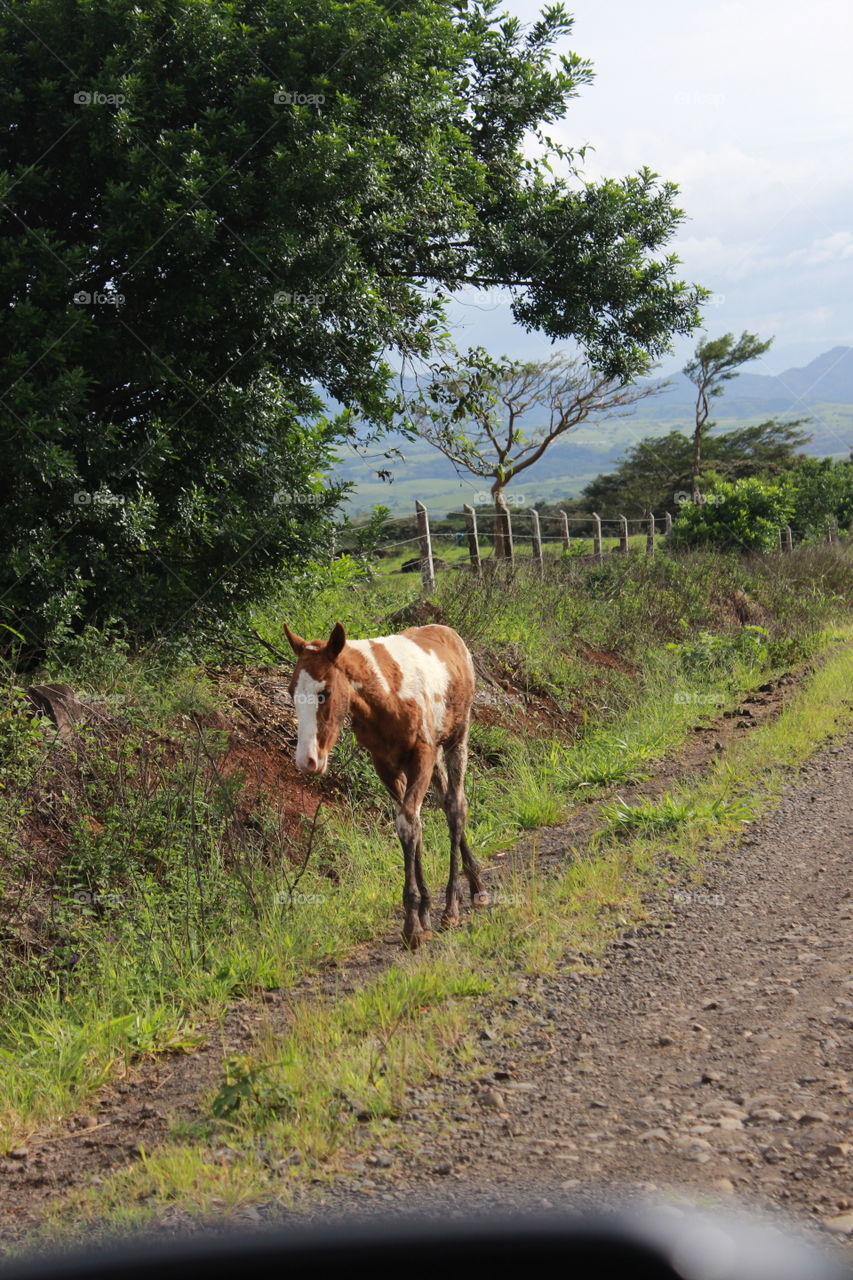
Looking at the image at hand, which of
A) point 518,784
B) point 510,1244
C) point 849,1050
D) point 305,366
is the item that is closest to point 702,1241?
point 510,1244

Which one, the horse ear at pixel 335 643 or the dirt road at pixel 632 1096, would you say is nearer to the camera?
the dirt road at pixel 632 1096

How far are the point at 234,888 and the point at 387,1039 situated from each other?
2318 mm

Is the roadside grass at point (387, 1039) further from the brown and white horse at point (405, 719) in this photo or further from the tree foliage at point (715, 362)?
the tree foliage at point (715, 362)

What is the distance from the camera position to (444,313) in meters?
12.0

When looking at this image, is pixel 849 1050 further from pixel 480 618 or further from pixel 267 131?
pixel 480 618

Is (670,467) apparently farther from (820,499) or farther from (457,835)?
(457,835)

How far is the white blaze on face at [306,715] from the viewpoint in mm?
5895

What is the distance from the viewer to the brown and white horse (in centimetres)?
616

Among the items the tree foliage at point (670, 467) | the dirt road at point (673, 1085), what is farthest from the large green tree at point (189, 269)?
the tree foliage at point (670, 467)

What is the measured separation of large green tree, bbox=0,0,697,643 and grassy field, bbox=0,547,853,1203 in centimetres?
98

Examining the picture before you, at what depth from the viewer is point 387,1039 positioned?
16.0 feet

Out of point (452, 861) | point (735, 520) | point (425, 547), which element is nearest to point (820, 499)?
point (735, 520)

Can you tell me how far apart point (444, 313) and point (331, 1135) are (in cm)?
975

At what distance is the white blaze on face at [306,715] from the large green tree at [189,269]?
342cm
